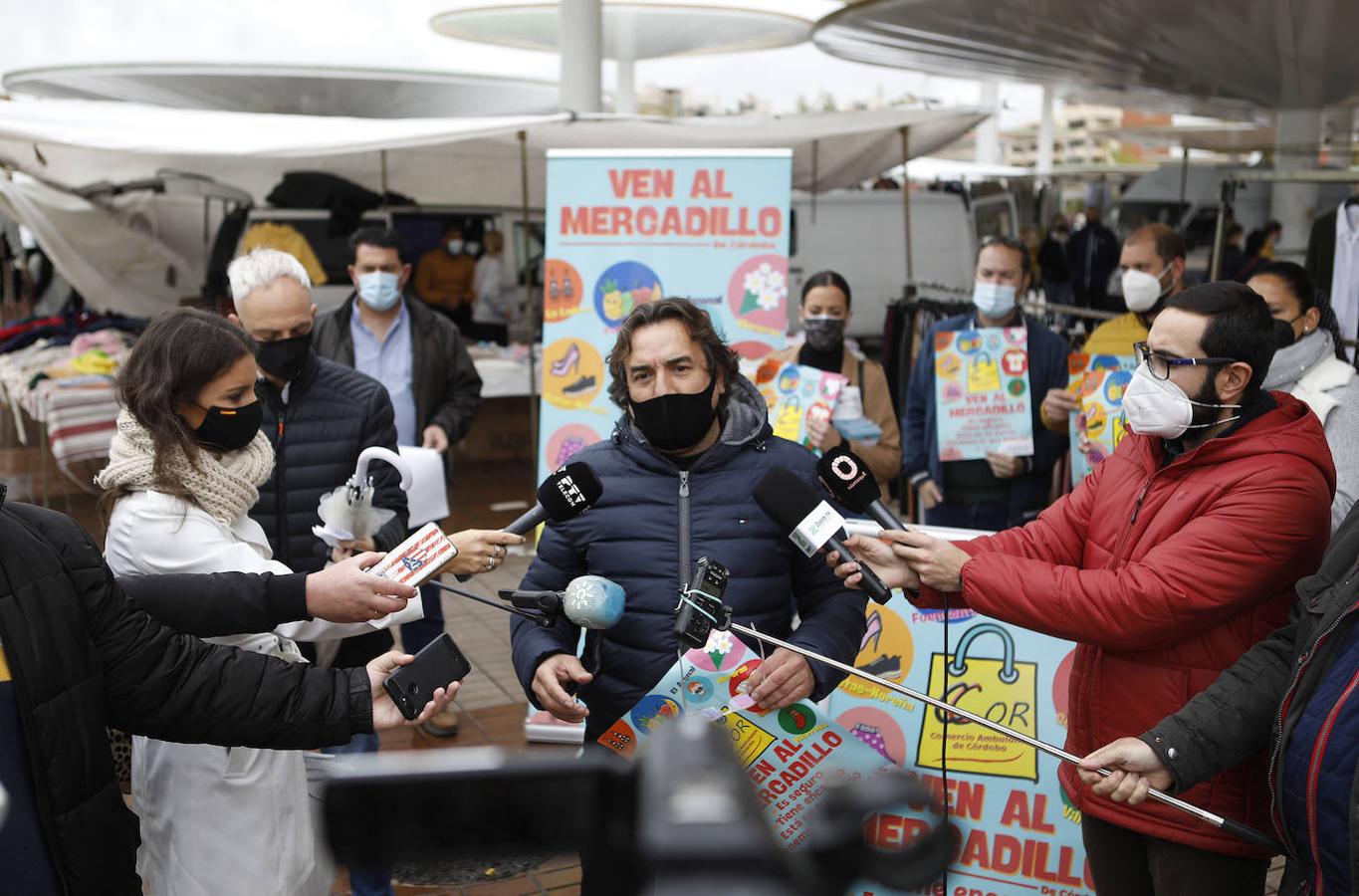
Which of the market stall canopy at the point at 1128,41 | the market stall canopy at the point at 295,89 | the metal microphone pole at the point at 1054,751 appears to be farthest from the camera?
the market stall canopy at the point at 295,89

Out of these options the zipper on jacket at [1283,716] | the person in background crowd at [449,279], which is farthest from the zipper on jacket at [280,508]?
the person in background crowd at [449,279]

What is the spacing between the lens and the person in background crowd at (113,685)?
1.95 m

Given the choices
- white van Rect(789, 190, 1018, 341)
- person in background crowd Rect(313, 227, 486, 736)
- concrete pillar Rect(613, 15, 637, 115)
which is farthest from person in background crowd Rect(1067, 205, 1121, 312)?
person in background crowd Rect(313, 227, 486, 736)

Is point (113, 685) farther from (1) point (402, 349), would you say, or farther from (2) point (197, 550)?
(1) point (402, 349)

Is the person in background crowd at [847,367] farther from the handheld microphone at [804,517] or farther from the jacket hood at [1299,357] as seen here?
the handheld microphone at [804,517]

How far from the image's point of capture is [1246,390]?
2.52 metres

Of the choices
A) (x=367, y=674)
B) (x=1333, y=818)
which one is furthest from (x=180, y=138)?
(x=1333, y=818)

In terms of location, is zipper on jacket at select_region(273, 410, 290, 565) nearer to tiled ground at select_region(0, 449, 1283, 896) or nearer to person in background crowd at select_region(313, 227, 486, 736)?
tiled ground at select_region(0, 449, 1283, 896)

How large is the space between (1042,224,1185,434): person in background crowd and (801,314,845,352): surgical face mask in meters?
0.98

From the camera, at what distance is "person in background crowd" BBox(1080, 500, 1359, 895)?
207 cm

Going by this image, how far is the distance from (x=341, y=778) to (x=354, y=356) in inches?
200

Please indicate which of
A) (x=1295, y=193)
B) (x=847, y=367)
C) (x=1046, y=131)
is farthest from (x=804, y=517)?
A: (x=1046, y=131)

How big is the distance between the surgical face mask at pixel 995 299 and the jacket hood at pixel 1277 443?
125 inches

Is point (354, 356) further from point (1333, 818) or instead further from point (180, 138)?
point (1333, 818)
